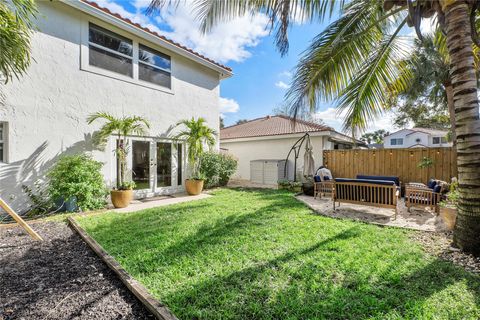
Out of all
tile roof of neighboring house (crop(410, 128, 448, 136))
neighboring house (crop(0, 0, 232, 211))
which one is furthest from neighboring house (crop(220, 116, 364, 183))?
tile roof of neighboring house (crop(410, 128, 448, 136))

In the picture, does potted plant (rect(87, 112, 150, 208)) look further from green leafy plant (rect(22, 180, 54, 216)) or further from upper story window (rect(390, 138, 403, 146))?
upper story window (rect(390, 138, 403, 146))

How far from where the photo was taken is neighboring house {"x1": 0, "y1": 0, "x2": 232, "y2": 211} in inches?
272

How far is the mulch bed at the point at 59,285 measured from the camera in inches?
106

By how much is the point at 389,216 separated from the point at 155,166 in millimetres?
9329

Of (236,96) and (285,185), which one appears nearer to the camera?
(285,185)

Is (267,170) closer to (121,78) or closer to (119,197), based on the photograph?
(119,197)

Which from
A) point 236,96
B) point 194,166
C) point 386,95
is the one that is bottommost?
point 194,166

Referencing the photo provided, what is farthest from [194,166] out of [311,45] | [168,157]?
[311,45]

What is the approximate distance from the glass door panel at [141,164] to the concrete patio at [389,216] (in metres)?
7.07

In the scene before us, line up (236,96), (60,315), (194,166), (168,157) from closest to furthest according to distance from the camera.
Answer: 1. (60,315)
2. (168,157)
3. (194,166)
4. (236,96)

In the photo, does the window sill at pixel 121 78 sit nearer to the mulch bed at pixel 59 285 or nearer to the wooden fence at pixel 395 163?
the mulch bed at pixel 59 285

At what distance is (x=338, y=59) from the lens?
571 cm

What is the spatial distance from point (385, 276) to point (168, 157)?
9657 millimetres

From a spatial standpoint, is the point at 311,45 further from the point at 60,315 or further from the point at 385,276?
the point at 60,315
